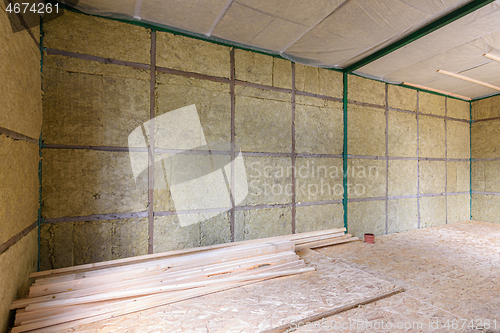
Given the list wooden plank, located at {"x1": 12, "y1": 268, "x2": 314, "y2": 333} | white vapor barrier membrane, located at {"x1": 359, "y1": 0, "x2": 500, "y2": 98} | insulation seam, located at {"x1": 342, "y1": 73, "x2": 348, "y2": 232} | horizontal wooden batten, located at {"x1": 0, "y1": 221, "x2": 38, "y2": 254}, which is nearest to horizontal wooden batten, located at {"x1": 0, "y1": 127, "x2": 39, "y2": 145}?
horizontal wooden batten, located at {"x1": 0, "y1": 221, "x2": 38, "y2": 254}

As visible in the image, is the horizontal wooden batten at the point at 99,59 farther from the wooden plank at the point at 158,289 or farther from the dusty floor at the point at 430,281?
the dusty floor at the point at 430,281

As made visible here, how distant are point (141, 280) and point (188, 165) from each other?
149cm

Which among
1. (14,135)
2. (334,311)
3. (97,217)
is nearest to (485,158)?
(334,311)

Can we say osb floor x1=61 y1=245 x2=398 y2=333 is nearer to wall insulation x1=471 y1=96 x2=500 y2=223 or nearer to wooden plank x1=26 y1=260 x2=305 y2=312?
wooden plank x1=26 y1=260 x2=305 y2=312

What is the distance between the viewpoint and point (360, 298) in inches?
96.3

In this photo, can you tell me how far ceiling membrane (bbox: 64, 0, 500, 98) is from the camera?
2775 millimetres

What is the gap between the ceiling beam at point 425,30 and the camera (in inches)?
109

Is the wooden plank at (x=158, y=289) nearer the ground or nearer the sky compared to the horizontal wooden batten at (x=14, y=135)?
nearer the ground

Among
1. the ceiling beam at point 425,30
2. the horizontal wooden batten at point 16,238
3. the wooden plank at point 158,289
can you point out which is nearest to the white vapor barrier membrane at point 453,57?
the ceiling beam at point 425,30

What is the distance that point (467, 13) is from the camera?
2.85 meters

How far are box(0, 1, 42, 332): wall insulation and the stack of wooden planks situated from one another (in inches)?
9.4

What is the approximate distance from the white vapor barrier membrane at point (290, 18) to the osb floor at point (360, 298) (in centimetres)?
323

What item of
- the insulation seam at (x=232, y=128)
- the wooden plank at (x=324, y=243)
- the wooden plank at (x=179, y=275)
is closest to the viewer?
the wooden plank at (x=179, y=275)

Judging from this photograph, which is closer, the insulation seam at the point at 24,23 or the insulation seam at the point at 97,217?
the insulation seam at the point at 24,23
